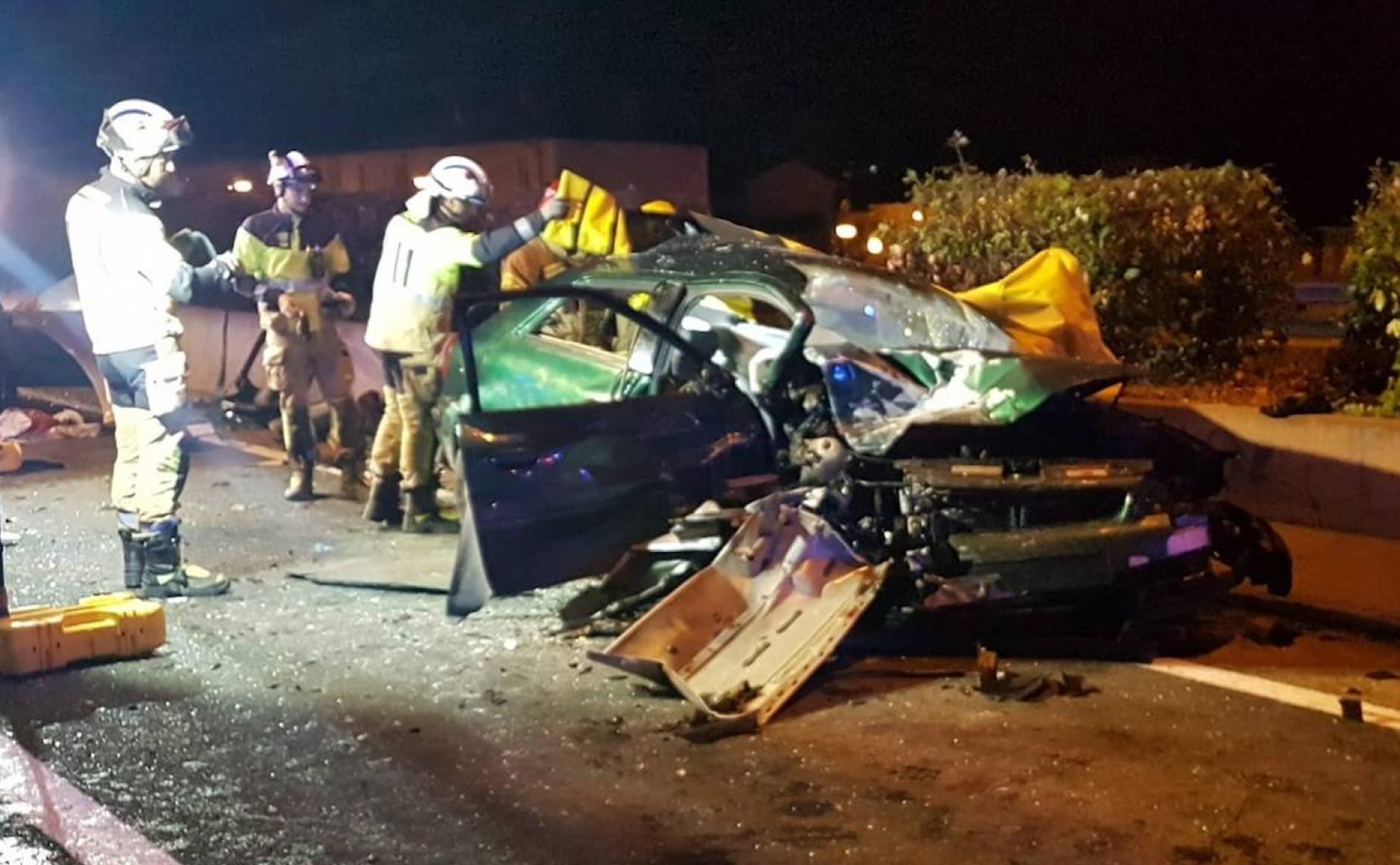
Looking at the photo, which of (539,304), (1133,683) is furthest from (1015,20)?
(1133,683)

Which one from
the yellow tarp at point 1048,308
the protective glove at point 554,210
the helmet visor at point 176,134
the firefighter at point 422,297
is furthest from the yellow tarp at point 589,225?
the yellow tarp at point 1048,308

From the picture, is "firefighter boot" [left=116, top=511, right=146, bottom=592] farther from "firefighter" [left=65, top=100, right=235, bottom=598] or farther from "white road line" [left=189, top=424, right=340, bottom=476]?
"white road line" [left=189, top=424, right=340, bottom=476]

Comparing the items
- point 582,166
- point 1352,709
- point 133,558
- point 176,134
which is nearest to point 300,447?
point 133,558

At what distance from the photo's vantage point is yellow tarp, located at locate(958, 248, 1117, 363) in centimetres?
671

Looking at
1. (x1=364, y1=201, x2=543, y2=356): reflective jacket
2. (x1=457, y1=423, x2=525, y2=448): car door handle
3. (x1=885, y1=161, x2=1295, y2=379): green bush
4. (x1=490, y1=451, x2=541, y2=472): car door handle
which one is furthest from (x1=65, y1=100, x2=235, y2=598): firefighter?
(x1=885, y1=161, x2=1295, y2=379): green bush

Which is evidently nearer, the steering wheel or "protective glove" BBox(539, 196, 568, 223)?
the steering wheel

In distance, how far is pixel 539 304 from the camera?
25.2ft

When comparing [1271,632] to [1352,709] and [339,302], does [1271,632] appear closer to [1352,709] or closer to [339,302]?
[1352,709]

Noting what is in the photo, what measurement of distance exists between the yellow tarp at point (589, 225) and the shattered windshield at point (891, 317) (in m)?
2.58

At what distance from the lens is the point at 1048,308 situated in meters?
6.98

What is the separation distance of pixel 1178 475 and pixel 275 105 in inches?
1040

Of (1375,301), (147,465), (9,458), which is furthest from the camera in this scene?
(9,458)

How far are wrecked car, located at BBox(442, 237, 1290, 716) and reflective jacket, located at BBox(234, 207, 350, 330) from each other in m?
3.58

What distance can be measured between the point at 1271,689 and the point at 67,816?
405cm
